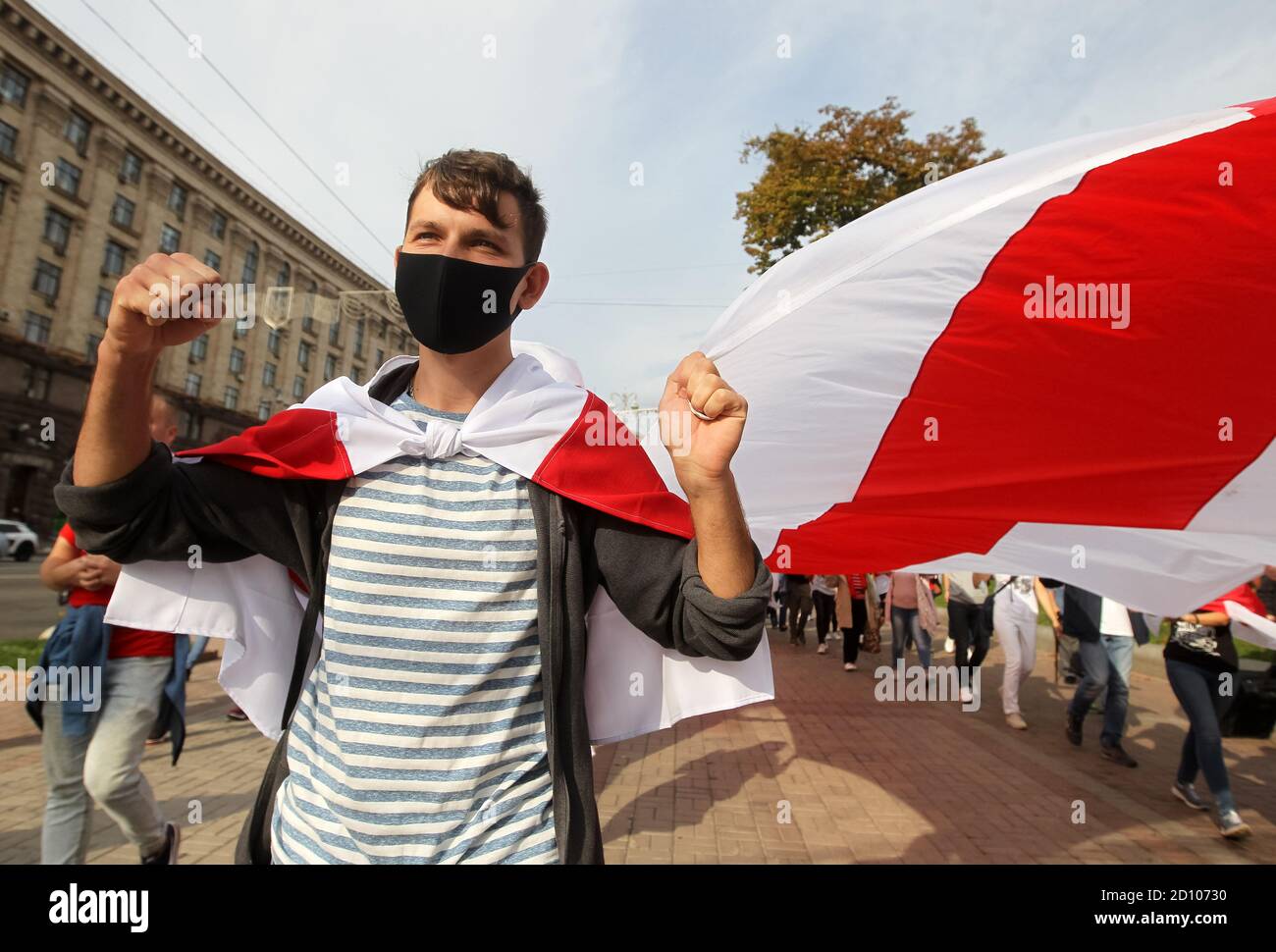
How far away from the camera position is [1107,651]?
7.22 meters

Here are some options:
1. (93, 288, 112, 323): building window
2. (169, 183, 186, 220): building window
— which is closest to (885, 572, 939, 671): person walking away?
(93, 288, 112, 323): building window

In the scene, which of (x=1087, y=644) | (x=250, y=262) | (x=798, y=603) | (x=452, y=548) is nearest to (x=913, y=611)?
(x=1087, y=644)

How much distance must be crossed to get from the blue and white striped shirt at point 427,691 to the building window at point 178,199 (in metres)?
44.9

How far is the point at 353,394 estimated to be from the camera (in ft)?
5.83

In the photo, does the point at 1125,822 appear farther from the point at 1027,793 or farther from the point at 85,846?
the point at 85,846

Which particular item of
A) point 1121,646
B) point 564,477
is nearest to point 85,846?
point 564,477

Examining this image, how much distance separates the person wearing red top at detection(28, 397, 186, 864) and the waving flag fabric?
2.93 meters

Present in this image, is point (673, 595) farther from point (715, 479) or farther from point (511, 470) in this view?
point (511, 470)

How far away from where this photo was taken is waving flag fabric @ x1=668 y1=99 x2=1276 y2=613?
9.72ft

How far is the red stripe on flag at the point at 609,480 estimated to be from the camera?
168 cm

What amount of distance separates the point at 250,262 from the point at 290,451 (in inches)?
1911

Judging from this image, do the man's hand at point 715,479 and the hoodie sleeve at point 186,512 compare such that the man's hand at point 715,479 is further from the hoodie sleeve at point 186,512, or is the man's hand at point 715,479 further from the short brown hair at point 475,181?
the hoodie sleeve at point 186,512

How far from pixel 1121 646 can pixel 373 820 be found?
752cm

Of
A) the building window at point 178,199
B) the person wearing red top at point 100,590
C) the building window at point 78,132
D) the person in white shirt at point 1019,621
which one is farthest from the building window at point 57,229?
the person in white shirt at point 1019,621
